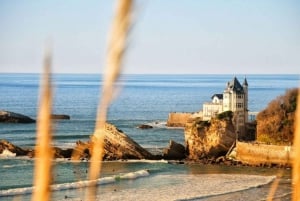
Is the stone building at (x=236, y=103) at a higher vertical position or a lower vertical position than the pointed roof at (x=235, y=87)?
lower

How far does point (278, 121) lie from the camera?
30.7 meters

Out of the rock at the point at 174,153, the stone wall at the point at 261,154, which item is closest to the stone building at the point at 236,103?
the rock at the point at 174,153

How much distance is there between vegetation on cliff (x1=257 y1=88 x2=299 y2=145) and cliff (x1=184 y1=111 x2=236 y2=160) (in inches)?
62.4

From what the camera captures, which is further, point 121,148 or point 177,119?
point 177,119

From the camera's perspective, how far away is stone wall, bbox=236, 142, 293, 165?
2715cm

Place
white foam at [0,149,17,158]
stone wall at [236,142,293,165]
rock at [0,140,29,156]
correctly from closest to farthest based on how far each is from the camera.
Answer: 1. stone wall at [236,142,293,165]
2. white foam at [0,149,17,158]
3. rock at [0,140,29,156]

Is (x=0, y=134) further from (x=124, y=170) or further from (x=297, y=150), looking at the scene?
(x=297, y=150)

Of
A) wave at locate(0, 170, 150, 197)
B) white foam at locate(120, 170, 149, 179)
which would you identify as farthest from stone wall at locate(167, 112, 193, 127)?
white foam at locate(120, 170, 149, 179)

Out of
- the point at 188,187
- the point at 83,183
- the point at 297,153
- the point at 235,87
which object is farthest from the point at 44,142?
the point at 235,87

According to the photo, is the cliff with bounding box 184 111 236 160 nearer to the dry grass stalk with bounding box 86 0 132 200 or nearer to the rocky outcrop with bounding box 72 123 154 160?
the rocky outcrop with bounding box 72 123 154 160

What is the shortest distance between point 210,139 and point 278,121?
3.31 m

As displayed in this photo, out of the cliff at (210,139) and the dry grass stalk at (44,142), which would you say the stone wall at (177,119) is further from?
the dry grass stalk at (44,142)

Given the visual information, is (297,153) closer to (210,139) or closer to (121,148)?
(210,139)

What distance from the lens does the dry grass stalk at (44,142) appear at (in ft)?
2.34
